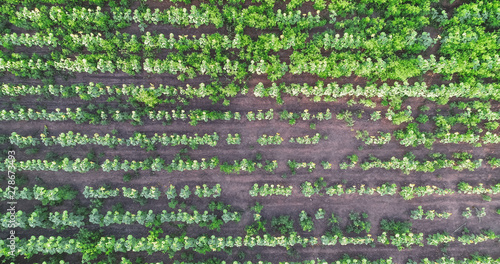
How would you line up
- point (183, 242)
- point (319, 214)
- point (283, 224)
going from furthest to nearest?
1. point (283, 224)
2. point (319, 214)
3. point (183, 242)

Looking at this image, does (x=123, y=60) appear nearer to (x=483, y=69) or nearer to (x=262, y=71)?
(x=262, y=71)

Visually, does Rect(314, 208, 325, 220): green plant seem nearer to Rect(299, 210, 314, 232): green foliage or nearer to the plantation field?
Rect(299, 210, 314, 232): green foliage

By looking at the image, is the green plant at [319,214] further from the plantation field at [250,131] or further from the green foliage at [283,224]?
the green foliage at [283,224]

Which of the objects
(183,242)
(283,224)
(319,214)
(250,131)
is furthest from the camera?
(250,131)

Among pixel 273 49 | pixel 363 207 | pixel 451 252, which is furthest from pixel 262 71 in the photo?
pixel 451 252

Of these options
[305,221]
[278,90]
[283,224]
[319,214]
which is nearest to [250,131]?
[278,90]

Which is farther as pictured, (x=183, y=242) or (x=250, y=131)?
(x=250, y=131)

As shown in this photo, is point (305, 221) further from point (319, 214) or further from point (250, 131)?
point (250, 131)

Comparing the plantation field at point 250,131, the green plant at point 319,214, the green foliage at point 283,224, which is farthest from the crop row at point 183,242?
the green plant at point 319,214
